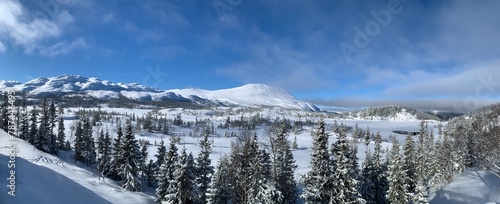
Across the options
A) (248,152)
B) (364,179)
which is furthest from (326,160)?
(364,179)

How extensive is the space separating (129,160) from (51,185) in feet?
45.7

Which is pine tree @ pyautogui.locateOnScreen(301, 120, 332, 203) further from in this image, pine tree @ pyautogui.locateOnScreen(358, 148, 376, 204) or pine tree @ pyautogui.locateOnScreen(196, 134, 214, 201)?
pine tree @ pyautogui.locateOnScreen(196, 134, 214, 201)

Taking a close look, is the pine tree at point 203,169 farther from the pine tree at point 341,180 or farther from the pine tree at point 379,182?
the pine tree at point 379,182

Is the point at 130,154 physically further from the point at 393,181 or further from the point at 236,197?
the point at 393,181

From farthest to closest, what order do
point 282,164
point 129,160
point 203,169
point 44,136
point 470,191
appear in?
1. point 44,136
2. point 470,191
3. point 129,160
4. point 203,169
5. point 282,164

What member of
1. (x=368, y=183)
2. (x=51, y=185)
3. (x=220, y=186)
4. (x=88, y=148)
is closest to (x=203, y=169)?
(x=220, y=186)

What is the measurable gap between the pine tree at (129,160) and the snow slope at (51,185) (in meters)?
1.63

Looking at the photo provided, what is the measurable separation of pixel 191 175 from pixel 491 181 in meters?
62.0

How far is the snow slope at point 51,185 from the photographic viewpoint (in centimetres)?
2841

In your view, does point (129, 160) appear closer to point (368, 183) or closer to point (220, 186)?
point (220, 186)

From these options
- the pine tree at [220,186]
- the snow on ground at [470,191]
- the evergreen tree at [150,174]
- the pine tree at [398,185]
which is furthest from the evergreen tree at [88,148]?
the snow on ground at [470,191]

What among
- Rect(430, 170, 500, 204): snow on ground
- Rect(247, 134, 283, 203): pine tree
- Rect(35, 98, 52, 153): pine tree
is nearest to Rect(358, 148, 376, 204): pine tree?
Rect(247, 134, 283, 203): pine tree

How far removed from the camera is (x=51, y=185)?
3759 centimetres

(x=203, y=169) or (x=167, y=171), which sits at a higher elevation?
(x=167, y=171)
